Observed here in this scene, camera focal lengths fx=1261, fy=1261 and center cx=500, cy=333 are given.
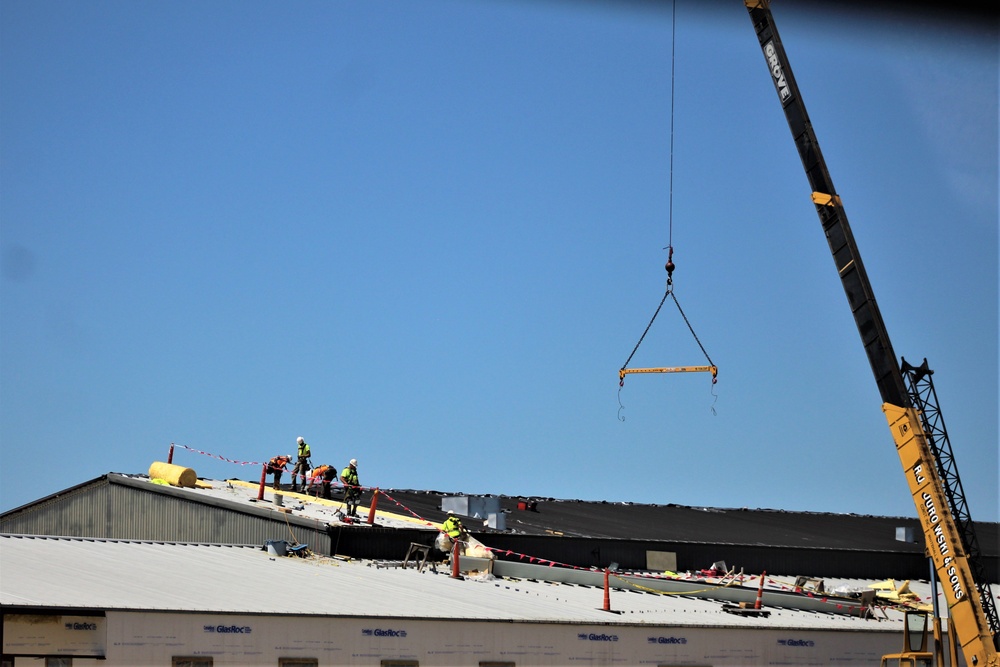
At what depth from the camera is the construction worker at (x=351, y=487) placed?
40.5 m

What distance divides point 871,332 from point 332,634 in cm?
1708

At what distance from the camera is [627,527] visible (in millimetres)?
52438

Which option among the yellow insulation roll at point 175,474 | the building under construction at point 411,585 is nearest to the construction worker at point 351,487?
the building under construction at point 411,585

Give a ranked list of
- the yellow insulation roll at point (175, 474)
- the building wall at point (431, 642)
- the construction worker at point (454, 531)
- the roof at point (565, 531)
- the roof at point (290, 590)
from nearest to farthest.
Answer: the building wall at point (431, 642)
the roof at point (290, 590)
the construction worker at point (454, 531)
the roof at point (565, 531)
the yellow insulation roll at point (175, 474)

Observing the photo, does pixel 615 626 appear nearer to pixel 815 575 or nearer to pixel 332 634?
pixel 332 634

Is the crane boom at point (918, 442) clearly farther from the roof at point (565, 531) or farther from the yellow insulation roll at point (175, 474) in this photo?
the yellow insulation roll at point (175, 474)

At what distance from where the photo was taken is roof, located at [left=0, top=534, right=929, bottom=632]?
2639 cm

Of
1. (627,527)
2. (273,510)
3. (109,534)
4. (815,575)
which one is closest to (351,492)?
(273,510)

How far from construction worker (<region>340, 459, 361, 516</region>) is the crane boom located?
1667 cm

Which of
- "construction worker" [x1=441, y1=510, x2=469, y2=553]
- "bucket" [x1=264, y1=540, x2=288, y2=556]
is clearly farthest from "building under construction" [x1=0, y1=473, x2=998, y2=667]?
"construction worker" [x1=441, y1=510, x2=469, y2=553]

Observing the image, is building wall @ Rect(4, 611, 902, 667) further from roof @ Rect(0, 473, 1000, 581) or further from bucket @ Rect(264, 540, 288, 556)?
bucket @ Rect(264, 540, 288, 556)

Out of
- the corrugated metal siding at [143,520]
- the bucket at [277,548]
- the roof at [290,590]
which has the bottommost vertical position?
the roof at [290,590]

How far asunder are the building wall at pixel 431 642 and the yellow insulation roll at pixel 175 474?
17.3m

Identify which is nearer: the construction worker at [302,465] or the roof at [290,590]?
the roof at [290,590]
